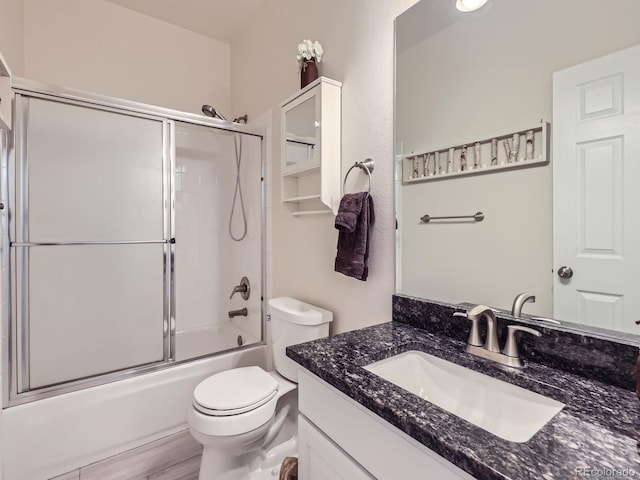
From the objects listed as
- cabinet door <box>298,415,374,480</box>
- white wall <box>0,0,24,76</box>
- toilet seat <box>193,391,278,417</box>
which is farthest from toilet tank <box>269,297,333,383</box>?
white wall <box>0,0,24,76</box>

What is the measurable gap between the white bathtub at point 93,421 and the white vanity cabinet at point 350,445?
120 cm

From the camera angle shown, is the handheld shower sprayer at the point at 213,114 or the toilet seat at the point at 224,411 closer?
the toilet seat at the point at 224,411

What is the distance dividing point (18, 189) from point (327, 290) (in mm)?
1583

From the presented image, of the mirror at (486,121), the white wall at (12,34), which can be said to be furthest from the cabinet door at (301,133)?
the white wall at (12,34)

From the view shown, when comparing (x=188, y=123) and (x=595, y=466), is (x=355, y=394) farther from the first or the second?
(x=188, y=123)

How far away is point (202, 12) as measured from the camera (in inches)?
90.9

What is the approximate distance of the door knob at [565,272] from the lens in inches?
33.9

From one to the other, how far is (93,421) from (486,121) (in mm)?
2216

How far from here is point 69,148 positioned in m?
1.72

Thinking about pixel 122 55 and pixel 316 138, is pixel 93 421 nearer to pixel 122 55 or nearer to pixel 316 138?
pixel 316 138

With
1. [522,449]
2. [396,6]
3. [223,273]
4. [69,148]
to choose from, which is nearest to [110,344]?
[223,273]

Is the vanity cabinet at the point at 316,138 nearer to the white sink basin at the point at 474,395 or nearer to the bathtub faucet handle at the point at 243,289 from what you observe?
the white sink basin at the point at 474,395

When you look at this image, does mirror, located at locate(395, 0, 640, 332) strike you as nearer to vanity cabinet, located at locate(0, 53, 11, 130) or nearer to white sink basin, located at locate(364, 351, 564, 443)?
white sink basin, located at locate(364, 351, 564, 443)

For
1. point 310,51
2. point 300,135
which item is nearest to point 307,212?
point 300,135
